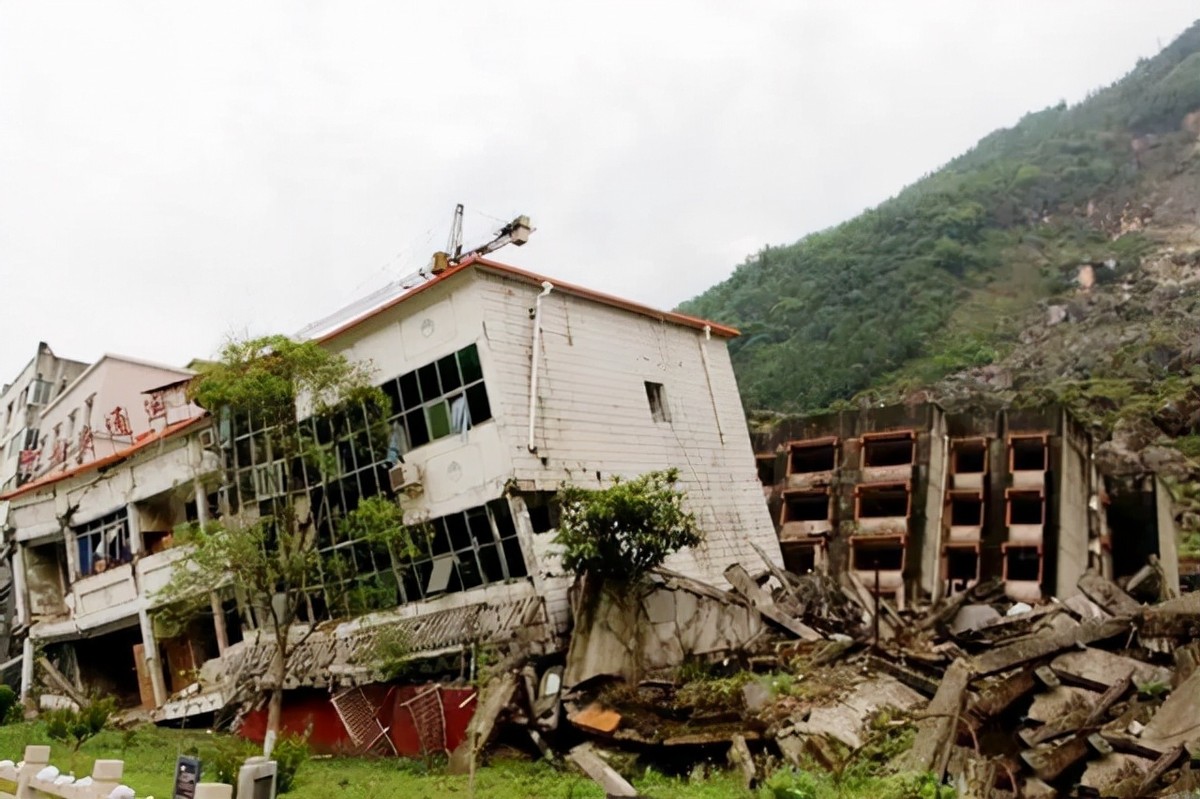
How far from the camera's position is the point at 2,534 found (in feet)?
105

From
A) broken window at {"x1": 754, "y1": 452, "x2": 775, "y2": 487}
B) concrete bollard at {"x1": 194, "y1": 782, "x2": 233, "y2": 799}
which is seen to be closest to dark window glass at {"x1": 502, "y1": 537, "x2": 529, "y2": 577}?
concrete bollard at {"x1": 194, "y1": 782, "x2": 233, "y2": 799}

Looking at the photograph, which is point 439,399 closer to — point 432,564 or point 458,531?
point 458,531

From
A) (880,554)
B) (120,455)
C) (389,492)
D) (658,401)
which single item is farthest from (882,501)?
(120,455)

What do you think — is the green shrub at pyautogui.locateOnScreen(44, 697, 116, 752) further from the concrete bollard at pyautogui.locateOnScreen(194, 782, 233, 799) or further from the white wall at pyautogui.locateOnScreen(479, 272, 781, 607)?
the concrete bollard at pyautogui.locateOnScreen(194, 782, 233, 799)

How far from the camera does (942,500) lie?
29.8 meters

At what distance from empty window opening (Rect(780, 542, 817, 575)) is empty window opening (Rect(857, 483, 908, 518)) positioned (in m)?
2.18

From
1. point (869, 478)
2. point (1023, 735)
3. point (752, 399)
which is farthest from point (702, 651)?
point (752, 399)

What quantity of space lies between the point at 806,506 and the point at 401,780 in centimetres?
2168

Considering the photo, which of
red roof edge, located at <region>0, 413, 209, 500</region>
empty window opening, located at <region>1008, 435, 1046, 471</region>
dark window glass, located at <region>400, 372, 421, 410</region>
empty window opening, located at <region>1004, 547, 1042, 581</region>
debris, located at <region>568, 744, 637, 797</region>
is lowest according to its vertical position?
empty window opening, located at <region>1004, 547, 1042, 581</region>

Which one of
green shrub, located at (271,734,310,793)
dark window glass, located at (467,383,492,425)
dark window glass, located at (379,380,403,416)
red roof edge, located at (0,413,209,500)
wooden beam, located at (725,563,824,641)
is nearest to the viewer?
green shrub, located at (271,734,310,793)

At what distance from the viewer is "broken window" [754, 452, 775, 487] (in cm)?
3319

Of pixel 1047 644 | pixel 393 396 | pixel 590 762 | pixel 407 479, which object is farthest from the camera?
pixel 393 396

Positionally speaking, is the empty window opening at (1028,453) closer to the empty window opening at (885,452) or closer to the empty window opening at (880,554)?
the empty window opening at (885,452)

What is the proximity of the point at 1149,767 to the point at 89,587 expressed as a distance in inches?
1054
